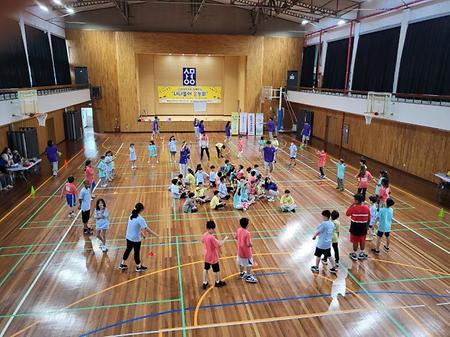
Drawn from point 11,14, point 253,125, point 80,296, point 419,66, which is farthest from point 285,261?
point 253,125

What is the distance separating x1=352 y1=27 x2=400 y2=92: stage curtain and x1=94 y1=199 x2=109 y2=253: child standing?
1626 centimetres

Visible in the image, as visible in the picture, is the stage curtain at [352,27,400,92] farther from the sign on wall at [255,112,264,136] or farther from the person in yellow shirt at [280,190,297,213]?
the person in yellow shirt at [280,190,297,213]

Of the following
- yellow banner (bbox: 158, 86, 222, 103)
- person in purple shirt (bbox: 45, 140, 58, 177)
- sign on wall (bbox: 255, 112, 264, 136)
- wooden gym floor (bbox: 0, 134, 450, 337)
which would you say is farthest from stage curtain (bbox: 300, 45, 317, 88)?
person in purple shirt (bbox: 45, 140, 58, 177)

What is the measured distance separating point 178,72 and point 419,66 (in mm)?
21758

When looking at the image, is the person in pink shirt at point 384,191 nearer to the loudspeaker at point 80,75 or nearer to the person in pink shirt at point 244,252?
the person in pink shirt at point 244,252

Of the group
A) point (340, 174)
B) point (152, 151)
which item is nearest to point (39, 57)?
point (152, 151)

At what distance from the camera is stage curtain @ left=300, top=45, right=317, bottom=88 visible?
29.7m

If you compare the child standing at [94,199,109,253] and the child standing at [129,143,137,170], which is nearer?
the child standing at [94,199,109,253]

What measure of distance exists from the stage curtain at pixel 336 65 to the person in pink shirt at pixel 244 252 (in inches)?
752

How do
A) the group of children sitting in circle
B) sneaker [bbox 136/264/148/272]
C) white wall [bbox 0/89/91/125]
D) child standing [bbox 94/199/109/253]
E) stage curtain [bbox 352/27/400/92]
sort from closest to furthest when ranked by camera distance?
sneaker [bbox 136/264/148/272] < child standing [bbox 94/199/109/253] < the group of children sitting in circle < white wall [bbox 0/89/91/125] < stage curtain [bbox 352/27/400/92]

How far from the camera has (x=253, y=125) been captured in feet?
97.0

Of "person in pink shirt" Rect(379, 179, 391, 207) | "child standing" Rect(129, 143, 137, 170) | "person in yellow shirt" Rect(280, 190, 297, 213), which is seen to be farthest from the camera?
"child standing" Rect(129, 143, 137, 170)

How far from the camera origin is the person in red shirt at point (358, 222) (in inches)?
356

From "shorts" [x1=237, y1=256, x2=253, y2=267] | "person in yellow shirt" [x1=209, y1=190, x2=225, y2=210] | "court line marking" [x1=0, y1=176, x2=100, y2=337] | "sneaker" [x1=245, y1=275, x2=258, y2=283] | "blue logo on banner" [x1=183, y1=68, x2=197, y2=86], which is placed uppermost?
"blue logo on banner" [x1=183, y1=68, x2=197, y2=86]
